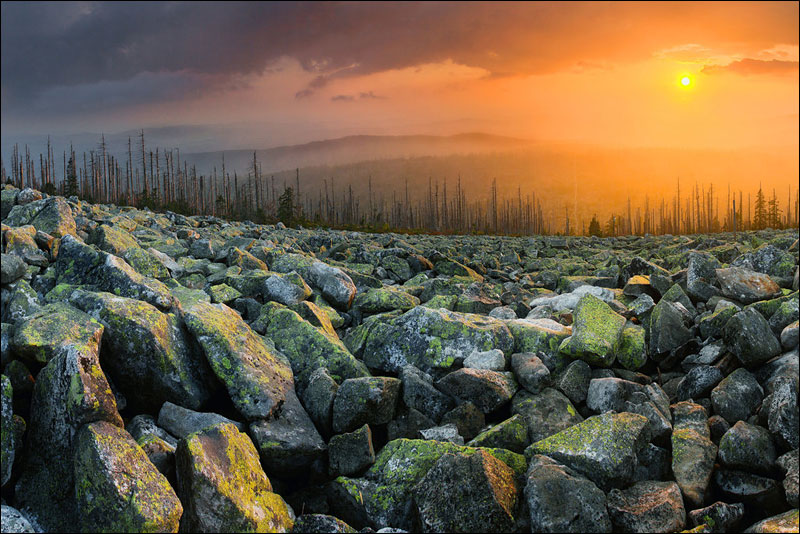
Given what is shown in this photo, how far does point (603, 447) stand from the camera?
15.6 ft

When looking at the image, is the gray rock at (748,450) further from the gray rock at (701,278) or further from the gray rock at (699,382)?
the gray rock at (701,278)

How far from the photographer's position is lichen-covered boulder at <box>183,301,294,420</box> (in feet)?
18.4

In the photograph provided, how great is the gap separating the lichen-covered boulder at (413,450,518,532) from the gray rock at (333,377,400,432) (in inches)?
50.4

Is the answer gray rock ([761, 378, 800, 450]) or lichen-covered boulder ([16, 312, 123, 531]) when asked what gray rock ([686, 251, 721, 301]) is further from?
lichen-covered boulder ([16, 312, 123, 531])

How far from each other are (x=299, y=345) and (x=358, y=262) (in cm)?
823

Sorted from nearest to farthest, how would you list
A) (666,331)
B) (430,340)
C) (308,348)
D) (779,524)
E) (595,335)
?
(779,524) < (595,335) < (666,331) < (308,348) < (430,340)

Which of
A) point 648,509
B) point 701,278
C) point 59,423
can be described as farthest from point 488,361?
point 59,423

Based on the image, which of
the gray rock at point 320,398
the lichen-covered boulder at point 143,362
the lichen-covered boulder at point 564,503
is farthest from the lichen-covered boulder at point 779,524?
the lichen-covered boulder at point 143,362

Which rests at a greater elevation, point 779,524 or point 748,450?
point 748,450

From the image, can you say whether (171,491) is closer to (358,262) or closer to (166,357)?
(166,357)

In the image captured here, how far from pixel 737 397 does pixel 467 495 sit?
11.2ft

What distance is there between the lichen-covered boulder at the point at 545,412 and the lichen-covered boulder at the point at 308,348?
2227 millimetres

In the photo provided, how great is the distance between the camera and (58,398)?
4.47 metres

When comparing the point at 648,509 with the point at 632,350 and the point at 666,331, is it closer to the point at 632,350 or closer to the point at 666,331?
the point at 632,350
